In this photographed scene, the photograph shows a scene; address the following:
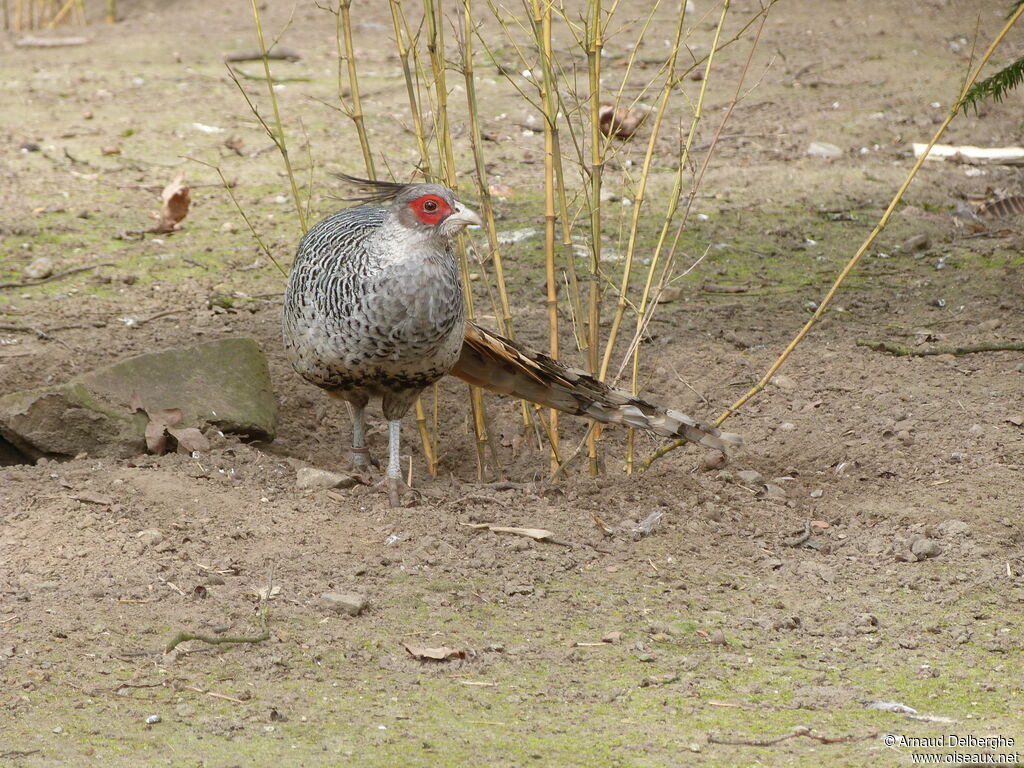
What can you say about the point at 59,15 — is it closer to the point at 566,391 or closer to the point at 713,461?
the point at 566,391

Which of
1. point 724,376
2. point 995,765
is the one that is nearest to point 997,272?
point 724,376

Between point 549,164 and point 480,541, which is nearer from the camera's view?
point 480,541

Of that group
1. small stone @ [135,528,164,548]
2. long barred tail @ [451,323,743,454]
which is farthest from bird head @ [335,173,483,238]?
small stone @ [135,528,164,548]

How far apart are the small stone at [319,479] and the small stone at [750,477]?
152 centimetres

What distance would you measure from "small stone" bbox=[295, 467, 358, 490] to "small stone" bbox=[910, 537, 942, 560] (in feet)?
6.54

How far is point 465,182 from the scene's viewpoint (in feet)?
24.9

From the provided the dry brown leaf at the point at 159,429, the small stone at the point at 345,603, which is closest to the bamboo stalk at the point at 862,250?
the small stone at the point at 345,603

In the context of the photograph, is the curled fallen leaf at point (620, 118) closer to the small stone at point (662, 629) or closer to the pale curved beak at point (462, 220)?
the pale curved beak at point (462, 220)

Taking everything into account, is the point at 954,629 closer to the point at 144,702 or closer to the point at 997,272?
the point at 144,702

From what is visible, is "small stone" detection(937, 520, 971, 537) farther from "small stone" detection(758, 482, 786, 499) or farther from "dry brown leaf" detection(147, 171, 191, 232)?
"dry brown leaf" detection(147, 171, 191, 232)

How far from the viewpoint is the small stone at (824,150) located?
8.35 m

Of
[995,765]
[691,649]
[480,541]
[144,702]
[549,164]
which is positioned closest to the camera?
[995,765]

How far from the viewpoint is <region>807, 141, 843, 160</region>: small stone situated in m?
8.35

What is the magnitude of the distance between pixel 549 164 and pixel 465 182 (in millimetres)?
3511
